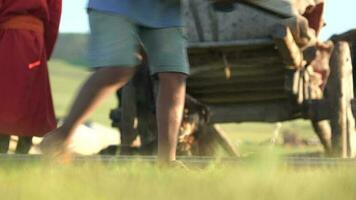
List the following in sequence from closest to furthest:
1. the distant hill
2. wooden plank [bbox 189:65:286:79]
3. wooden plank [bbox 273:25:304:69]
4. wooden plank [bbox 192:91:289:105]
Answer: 1. wooden plank [bbox 273:25:304:69]
2. wooden plank [bbox 189:65:286:79]
3. wooden plank [bbox 192:91:289:105]
4. the distant hill

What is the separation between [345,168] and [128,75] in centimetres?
128

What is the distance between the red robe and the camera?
6301 mm

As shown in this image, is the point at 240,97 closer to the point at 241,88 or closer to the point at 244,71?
the point at 241,88

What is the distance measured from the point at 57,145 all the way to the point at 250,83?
466 cm

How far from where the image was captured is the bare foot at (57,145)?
4.95 meters

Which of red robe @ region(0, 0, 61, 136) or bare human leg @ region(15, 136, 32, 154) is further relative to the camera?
bare human leg @ region(15, 136, 32, 154)

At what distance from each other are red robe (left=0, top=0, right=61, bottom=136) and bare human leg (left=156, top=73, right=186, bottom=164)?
4.46 feet

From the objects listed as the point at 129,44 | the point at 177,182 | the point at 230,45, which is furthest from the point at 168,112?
the point at 230,45

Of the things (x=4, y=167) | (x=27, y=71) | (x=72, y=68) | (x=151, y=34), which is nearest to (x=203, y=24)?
(x=27, y=71)

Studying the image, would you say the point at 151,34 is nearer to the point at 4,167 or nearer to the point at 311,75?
the point at 4,167

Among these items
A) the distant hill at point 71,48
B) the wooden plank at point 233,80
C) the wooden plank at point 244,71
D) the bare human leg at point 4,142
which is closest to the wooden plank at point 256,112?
the wooden plank at point 233,80

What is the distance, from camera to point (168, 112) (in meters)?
5.22

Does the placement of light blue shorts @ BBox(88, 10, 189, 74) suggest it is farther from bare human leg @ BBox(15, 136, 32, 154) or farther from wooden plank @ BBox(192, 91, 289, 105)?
wooden plank @ BBox(192, 91, 289, 105)

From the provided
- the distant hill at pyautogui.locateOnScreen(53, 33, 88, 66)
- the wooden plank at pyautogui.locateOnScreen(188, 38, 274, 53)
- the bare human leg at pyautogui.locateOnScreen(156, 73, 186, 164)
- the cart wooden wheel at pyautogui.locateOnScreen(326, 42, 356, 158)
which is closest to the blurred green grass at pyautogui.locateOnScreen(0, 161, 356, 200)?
the bare human leg at pyautogui.locateOnScreen(156, 73, 186, 164)
